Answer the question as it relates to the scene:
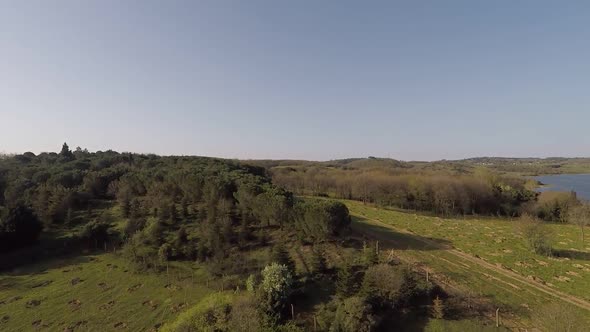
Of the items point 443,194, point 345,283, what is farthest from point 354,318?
point 443,194

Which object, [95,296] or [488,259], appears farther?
[488,259]

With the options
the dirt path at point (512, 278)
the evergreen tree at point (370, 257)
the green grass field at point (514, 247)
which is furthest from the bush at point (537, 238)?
the evergreen tree at point (370, 257)

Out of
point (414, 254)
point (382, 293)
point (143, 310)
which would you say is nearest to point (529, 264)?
point (414, 254)

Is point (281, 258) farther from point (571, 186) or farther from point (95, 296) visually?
point (571, 186)

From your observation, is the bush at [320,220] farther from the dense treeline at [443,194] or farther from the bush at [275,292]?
the dense treeline at [443,194]

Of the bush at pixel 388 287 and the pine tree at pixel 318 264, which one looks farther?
the pine tree at pixel 318 264

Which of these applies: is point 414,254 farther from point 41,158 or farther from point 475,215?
point 41,158
